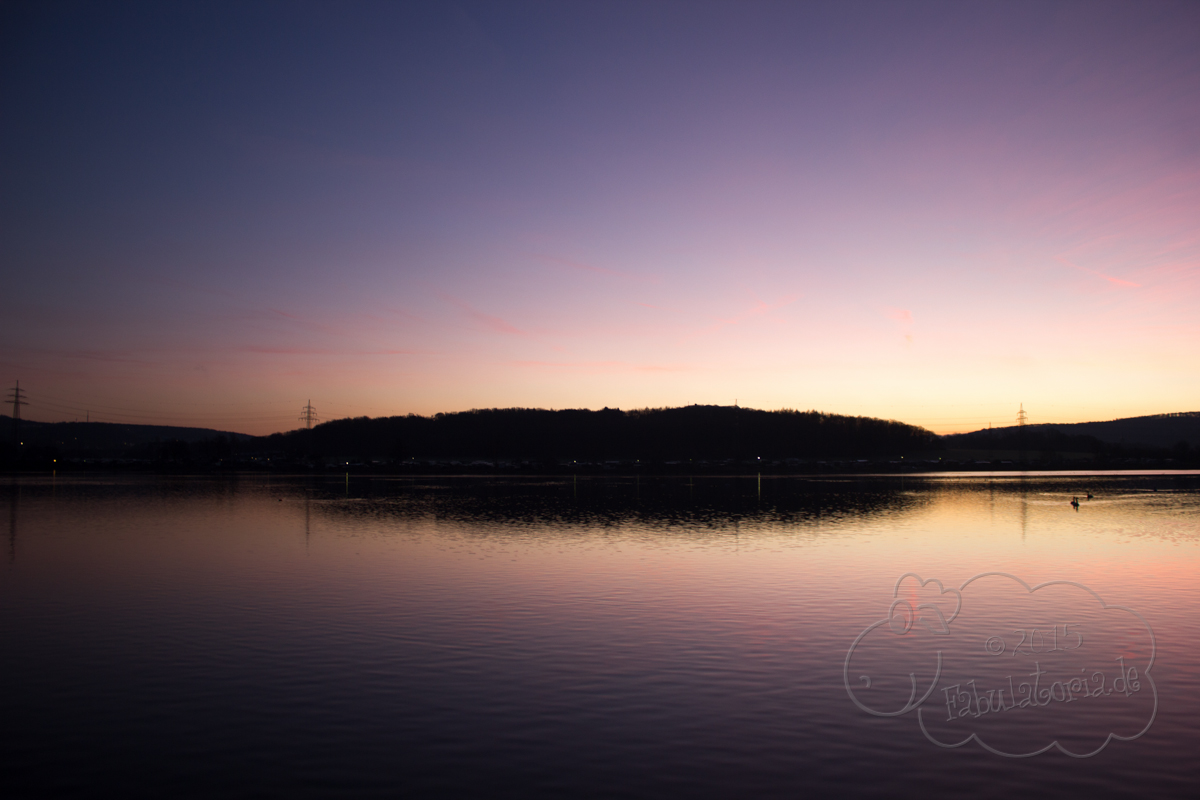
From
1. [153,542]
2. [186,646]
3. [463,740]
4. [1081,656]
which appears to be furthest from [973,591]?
[153,542]

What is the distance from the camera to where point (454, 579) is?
104ft

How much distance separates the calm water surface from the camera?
1218cm

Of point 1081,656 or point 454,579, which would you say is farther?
point 454,579

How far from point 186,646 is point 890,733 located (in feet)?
57.5

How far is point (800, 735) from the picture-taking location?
540 inches

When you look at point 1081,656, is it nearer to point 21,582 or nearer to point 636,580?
point 636,580

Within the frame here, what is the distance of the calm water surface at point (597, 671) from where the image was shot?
12180mm

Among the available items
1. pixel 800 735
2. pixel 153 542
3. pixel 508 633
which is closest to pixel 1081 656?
pixel 800 735

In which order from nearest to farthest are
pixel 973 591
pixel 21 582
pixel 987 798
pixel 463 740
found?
pixel 987 798
pixel 463 740
pixel 973 591
pixel 21 582

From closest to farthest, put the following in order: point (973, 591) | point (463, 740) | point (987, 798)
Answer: point (987, 798) → point (463, 740) → point (973, 591)

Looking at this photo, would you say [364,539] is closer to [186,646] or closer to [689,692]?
[186,646]

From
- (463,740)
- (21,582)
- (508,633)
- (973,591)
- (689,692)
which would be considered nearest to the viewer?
(463,740)

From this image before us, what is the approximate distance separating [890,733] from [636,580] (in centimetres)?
1766

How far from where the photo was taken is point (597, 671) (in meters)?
17.9
